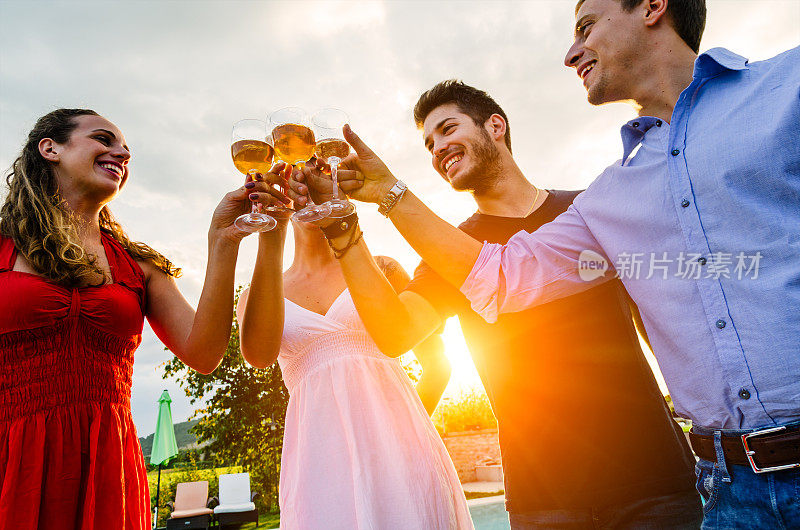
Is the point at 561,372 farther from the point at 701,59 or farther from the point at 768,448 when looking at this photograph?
the point at 701,59

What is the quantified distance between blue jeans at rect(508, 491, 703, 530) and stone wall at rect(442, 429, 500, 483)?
611 inches

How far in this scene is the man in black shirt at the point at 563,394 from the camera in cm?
186

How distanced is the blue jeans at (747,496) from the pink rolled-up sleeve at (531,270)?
2.40 feet

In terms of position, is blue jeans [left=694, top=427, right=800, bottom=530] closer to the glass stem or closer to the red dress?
the glass stem

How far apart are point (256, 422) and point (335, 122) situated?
50.5 ft

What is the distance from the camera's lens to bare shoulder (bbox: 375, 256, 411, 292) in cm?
307

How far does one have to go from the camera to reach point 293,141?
7.12 ft

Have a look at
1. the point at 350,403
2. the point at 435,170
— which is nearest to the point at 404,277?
the point at 435,170

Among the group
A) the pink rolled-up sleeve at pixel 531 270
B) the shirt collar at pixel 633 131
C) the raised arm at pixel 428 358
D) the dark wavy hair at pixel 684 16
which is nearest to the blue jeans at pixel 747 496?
the pink rolled-up sleeve at pixel 531 270

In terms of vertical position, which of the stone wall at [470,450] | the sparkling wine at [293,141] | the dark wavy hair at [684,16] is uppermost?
the dark wavy hair at [684,16]

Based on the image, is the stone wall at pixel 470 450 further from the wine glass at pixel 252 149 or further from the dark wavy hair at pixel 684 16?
the dark wavy hair at pixel 684 16

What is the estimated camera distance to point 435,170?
3182 mm

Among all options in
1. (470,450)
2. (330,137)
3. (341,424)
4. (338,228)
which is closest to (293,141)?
(330,137)

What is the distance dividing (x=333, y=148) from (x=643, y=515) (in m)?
1.87
